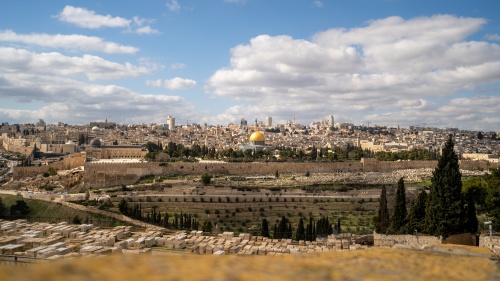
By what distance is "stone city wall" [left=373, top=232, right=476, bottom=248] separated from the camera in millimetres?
15219

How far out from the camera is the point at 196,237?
1744cm

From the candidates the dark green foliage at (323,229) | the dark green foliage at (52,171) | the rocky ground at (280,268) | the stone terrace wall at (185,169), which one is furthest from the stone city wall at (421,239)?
the dark green foliage at (52,171)

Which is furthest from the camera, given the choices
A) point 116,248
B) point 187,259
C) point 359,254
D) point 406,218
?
point 406,218

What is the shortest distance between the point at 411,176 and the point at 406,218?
92.7ft

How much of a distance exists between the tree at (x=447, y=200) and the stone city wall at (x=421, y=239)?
0.19 m

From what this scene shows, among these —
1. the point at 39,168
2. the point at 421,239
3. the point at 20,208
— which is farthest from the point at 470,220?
the point at 39,168

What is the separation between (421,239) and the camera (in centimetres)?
1653

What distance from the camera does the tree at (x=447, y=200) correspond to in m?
15.4

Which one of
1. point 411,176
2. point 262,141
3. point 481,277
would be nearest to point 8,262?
point 481,277

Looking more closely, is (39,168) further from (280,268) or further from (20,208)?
(280,268)

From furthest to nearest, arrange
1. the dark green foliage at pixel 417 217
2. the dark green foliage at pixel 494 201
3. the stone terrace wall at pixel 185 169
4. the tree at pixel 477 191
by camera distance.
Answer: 1. the stone terrace wall at pixel 185 169
2. the tree at pixel 477 191
3. the dark green foliage at pixel 417 217
4. the dark green foliage at pixel 494 201

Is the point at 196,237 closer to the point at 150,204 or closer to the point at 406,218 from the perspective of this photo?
the point at 406,218

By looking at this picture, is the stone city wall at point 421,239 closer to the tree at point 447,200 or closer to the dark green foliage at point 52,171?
the tree at point 447,200

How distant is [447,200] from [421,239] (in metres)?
1.97
